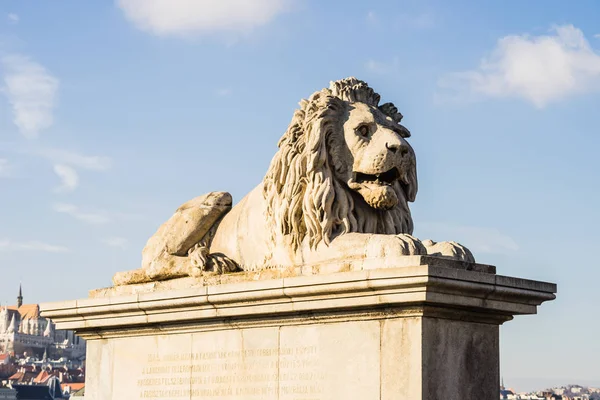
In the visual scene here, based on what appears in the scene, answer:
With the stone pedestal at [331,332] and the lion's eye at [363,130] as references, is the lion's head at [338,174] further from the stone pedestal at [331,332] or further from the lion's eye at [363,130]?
the stone pedestal at [331,332]

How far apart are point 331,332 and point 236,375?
3.92 feet

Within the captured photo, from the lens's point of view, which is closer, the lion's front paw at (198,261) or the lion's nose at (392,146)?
the lion's nose at (392,146)

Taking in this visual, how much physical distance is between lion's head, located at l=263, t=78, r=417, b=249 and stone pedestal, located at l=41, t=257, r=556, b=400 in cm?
57

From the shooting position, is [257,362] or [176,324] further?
[176,324]

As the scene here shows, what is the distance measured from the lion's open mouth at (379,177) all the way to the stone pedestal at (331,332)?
106cm

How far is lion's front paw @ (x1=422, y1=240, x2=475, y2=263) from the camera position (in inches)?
386

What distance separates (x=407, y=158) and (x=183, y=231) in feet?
8.57

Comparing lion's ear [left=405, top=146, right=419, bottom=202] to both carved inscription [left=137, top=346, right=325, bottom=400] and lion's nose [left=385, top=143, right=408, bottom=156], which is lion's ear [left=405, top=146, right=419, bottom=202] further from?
carved inscription [left=137, top=346, right=325, bottom=400]

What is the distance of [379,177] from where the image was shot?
34.9ft

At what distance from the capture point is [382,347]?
932 cm

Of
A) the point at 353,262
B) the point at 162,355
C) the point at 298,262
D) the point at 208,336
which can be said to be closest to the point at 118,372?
the point at 162,355

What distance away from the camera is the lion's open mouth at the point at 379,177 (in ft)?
34.8

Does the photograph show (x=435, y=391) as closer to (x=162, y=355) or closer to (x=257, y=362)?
(x=257, y=362)

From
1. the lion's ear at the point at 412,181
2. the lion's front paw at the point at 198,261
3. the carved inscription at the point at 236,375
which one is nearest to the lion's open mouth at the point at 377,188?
the lion's ear at the point at 412,181
